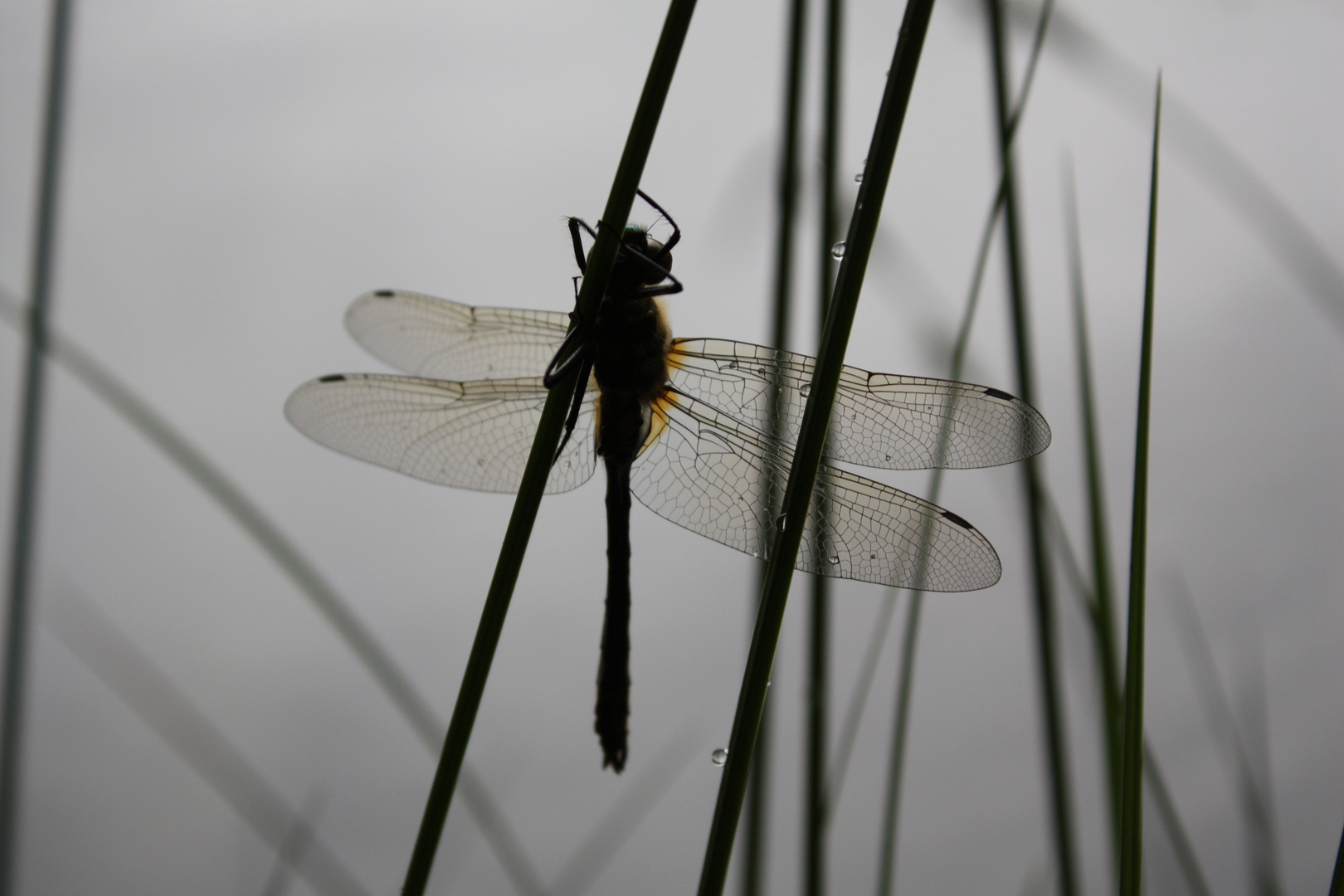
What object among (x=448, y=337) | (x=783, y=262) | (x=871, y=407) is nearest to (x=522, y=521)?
(x=783, y=262)

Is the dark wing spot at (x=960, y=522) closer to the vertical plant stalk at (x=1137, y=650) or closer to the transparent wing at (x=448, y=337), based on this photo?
the vertical plant stalk at (x=1137, y=650)

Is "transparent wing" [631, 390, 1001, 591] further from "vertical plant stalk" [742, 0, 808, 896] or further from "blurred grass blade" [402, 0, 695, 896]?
"blurred grass blade" [402, 0, 695, 896]

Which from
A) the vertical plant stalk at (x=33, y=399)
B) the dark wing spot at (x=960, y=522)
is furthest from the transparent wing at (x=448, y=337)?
the dark wing spot at (x=960, y=522)

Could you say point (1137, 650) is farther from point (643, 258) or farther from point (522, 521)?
point (643, 258)

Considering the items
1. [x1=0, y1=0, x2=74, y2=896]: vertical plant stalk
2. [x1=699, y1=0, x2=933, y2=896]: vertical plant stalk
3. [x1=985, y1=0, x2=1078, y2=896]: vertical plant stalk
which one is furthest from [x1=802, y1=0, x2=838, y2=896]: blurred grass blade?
[x1=0, y1=0, x2=74, y2=896]: vertical plant stalk

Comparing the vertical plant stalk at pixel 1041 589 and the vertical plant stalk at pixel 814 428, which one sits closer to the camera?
the vertical plant stalk at pixel 814 428

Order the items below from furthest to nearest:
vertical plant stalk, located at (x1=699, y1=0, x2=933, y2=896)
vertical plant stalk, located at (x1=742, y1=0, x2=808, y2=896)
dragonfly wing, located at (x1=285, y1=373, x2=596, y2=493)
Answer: dragonfly wing, located at (x1=285, y1=373, x2=596, y2=493), vertical plant stalk, located at (x1=742, y1=0, x2=808, y2=896), vertical plant stalk, located at (x1=699, y1=0, x2=933, y2=896)

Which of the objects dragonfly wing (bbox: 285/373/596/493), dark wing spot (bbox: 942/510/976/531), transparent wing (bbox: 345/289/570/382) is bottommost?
dark wing spot (bbox: 942/510/976/531)
